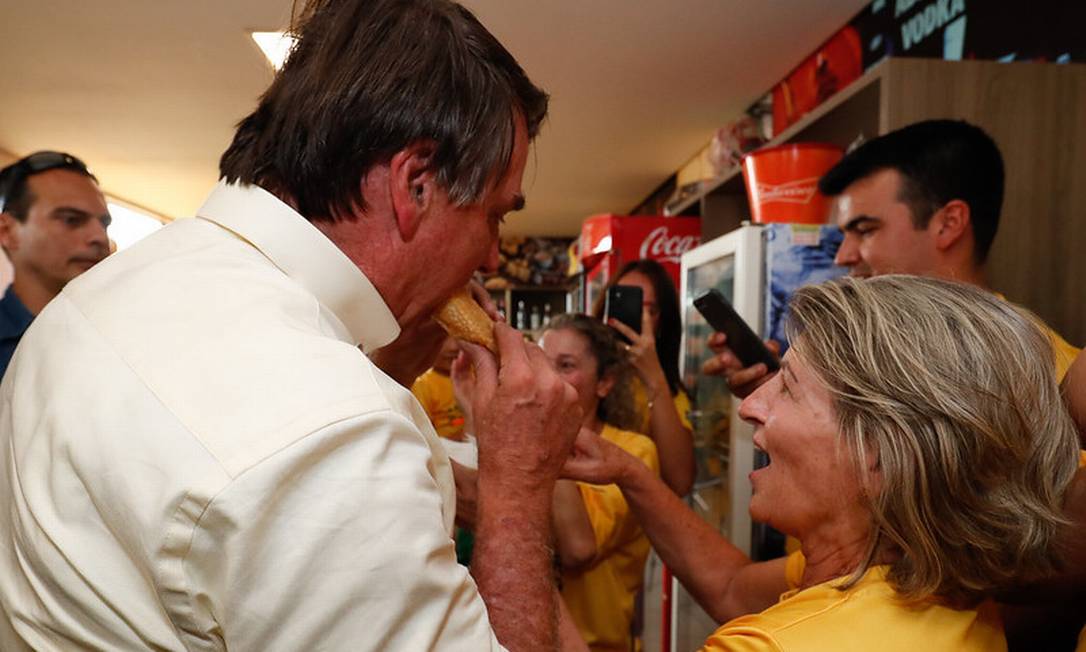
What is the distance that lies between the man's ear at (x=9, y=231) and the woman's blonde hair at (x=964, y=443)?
105 inches

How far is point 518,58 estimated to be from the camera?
3.55 m

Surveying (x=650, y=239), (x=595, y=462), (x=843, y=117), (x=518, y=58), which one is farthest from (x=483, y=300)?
(x=650, y=239)

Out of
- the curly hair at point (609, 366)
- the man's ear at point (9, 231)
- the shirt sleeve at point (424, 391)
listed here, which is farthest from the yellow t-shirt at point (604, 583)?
the man's ear at point (9, 231)

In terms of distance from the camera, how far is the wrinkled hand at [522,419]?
887 millimetres

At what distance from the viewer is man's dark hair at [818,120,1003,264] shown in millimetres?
1791

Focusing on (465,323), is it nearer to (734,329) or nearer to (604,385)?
(734,329)

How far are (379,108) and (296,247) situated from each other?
0.55ft

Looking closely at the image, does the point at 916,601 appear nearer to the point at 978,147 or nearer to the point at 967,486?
the point at 967,486

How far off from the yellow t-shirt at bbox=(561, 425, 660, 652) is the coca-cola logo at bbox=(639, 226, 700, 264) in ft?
8.31

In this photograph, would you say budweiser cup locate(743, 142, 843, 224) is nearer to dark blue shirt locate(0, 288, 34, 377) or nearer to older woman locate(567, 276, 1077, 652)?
older woman locate(567, 276, 1077, 652)

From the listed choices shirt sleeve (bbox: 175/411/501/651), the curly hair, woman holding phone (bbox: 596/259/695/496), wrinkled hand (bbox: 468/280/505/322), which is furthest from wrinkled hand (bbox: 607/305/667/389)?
shirt sleeve (bbox: 175/411/501/651)

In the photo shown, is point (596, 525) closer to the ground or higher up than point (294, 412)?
closer to the ground

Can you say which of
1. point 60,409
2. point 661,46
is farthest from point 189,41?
point 60,409

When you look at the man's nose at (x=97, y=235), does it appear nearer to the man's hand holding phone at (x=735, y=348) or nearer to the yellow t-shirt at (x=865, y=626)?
the man's hand holding phone at (x=735, y=348)
